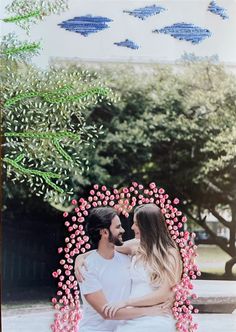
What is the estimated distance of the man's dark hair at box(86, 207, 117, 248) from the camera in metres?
1.47

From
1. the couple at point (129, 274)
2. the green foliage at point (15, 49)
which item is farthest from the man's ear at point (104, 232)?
the green foliage at point (15, 49)

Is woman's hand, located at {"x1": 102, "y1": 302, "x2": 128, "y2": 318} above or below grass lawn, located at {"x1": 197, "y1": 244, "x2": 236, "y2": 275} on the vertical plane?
below

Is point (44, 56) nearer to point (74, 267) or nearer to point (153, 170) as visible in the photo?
point (153, 170)

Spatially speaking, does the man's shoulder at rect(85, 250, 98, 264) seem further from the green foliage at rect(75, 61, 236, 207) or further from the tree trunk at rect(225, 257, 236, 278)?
the tree trunk at rect(225, 257, 236, 278)

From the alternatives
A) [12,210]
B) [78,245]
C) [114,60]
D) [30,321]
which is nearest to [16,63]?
[114,60]

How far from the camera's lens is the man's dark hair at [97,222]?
147 centimetres

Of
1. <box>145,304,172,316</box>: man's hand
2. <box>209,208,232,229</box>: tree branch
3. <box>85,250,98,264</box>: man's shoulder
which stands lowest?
<box>145,304,172,316</box>: man's hand

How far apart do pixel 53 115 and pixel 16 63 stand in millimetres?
177

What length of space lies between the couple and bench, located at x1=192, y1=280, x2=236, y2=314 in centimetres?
8

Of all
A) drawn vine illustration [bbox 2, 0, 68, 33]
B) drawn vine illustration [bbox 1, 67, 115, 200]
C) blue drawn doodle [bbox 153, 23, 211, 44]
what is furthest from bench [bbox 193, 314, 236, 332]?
drawn vine illustration [bbox 2, 0, 68, 33]

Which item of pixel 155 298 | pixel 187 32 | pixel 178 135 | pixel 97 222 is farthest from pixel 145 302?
pixel 187 32

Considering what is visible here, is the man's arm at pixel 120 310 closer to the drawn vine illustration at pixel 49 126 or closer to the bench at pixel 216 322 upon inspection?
the bench at pixel 216 322

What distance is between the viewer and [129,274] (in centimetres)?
146

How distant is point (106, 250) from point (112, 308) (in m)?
0.15
